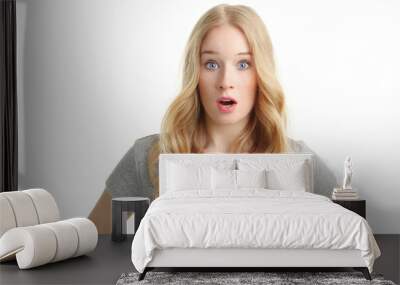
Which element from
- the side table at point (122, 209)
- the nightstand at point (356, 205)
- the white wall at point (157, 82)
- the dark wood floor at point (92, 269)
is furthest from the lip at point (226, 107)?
the dark wood floor at point (92, 269)

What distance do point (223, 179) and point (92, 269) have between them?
1605 millimetres

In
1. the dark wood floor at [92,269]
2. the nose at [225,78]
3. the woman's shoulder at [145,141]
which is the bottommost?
the dark wood floor at [92,269]

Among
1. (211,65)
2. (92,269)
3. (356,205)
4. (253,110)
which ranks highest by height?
(211,65)

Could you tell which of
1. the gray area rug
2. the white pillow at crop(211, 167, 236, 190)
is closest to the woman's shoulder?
the white pillow at crop(211, 167, 236, 190)

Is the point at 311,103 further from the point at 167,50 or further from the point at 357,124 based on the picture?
the point at 167,50

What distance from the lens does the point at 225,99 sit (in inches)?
274

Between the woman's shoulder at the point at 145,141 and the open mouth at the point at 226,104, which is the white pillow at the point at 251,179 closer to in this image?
the open mouth at the point at 226,104

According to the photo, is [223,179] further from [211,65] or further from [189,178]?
[211,65]

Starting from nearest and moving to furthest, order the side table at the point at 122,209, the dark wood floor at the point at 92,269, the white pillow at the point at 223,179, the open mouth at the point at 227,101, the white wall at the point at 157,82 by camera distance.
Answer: the dark wood floor at the point at 92,269 < the white pillow at the point at 223,179 < the side table at the point at 122,209 < the open mouth at the point at 227,101 < the white wall at the point at 157,82

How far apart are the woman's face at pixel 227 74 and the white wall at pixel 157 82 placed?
32 cm

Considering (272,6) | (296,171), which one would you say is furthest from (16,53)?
(296,171)

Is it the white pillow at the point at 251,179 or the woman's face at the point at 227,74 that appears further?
the woman's face at the point at 227,74

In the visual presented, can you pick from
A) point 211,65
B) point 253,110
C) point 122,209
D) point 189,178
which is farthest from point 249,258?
point 211,65

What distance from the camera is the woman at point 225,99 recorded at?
22.7ft
